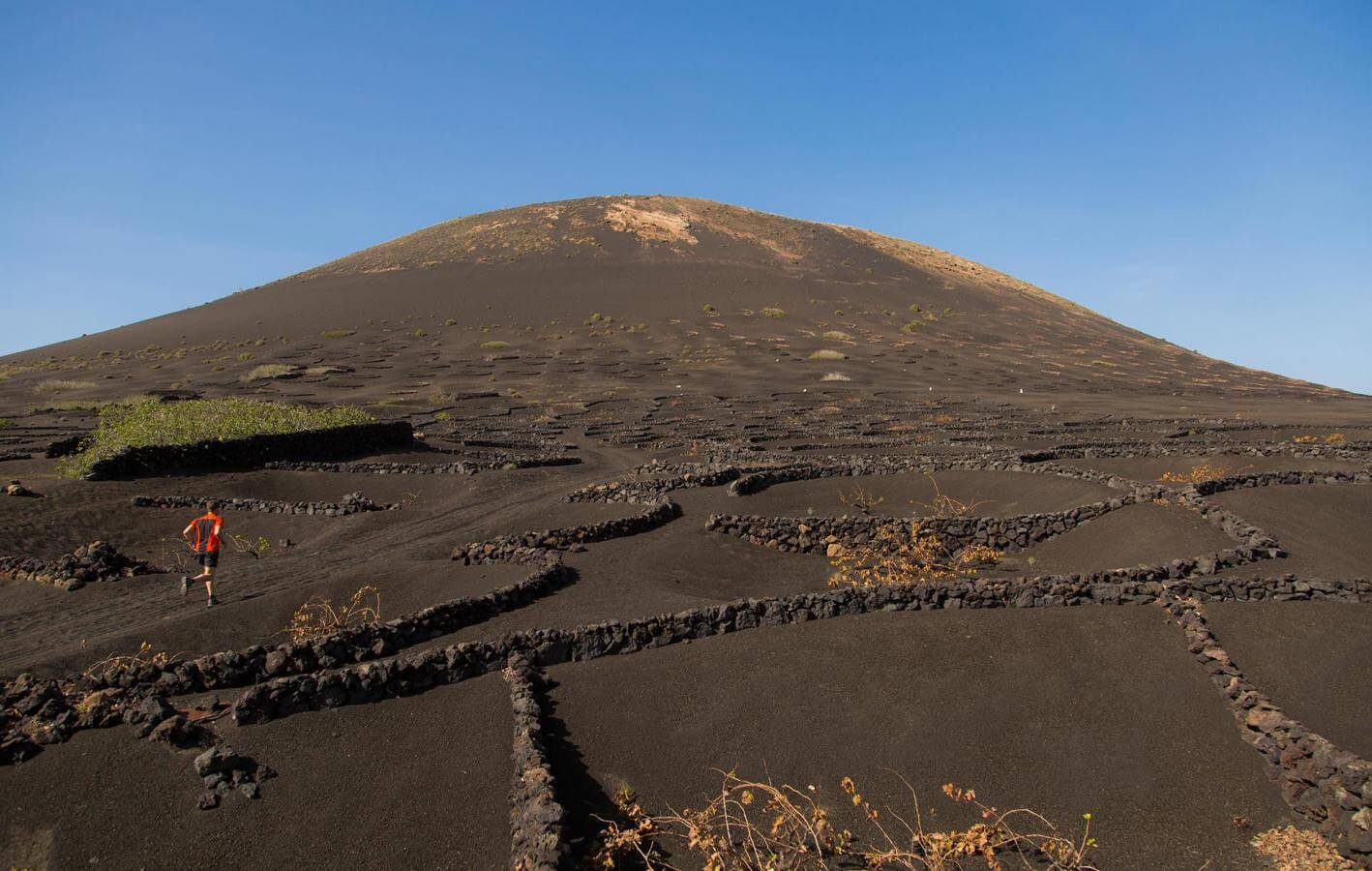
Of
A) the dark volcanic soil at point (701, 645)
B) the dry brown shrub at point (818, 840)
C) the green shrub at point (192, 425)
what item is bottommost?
the dry brown shrub at point (818, 840)

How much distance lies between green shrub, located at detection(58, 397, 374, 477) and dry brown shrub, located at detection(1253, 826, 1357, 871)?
86.4 feet

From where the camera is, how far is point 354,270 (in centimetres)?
9744

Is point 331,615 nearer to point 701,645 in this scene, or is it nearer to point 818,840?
point 701,645

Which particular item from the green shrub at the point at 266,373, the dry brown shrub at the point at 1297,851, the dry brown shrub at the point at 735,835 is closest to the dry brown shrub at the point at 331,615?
the dry brown shrub at the point at 735,835

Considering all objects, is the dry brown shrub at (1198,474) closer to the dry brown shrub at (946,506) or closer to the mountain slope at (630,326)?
the dry brown shrub at (946,506)

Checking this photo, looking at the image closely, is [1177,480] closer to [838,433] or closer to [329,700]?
[838,433]

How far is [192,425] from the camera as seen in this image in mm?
25031

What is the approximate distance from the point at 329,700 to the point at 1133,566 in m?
12.1

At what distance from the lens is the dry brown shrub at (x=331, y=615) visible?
11367 millimetres

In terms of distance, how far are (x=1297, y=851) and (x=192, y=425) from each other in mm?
28862

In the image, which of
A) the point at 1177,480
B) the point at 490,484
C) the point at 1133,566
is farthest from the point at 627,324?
the point at 1133,566

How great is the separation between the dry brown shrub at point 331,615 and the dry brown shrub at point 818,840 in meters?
6.52

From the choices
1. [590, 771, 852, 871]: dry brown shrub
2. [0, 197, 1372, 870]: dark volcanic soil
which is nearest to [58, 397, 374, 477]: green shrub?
[0, 197, 1372, 870]: dark volcanic soil

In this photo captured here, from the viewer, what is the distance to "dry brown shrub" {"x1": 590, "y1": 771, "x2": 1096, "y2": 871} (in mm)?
6230
